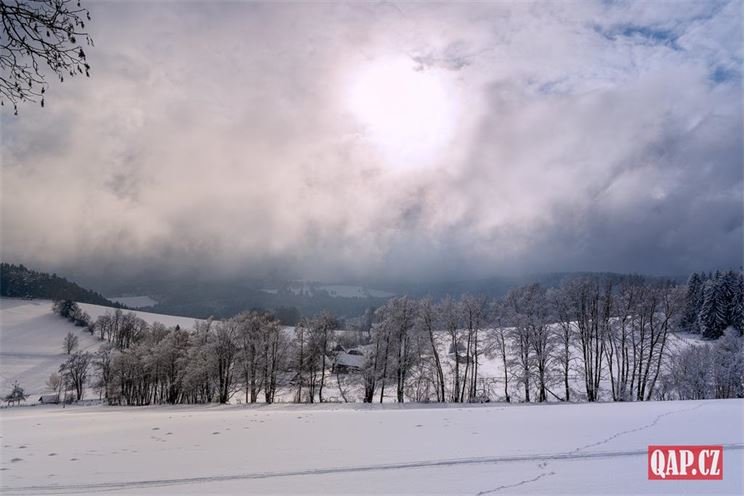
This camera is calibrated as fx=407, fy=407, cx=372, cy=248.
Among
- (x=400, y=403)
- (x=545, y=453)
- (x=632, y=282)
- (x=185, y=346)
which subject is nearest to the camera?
(x=545, y=453)

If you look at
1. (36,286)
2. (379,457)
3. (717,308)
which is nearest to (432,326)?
(379,457)

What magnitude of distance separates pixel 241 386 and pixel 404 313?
17.6m

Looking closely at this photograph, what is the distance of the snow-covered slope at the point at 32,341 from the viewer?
74438 mm

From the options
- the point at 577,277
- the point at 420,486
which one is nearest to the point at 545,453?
the point at 420,486

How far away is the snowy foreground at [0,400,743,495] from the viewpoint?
6309 millimetres

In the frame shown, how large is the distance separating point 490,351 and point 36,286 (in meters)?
162

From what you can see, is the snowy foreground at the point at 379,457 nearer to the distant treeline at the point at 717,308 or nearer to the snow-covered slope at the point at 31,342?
the distant treeline at the point at 717,308

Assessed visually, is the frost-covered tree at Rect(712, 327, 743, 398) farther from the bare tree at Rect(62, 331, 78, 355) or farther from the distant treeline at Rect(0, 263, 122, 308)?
the distant treeline at Rect(0, 263, 122, 308)

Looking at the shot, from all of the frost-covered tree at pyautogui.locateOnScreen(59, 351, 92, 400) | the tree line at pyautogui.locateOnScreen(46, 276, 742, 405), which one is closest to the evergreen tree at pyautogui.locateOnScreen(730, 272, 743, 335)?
the tree line at pyautogui.locateOnScreen(46, 276, 742, 405)

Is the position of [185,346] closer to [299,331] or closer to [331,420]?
[299,331]

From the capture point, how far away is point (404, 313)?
35656 mm

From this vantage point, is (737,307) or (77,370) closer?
(737,307)

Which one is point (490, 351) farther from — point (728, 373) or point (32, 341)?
point (32, 341)

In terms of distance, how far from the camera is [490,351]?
3391 cm
